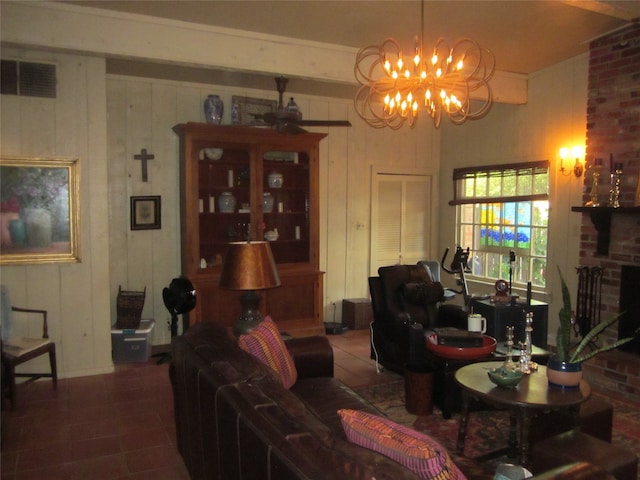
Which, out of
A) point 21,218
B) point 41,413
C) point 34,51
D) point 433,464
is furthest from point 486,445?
point 34,51

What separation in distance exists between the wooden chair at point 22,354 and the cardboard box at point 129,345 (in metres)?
0.59

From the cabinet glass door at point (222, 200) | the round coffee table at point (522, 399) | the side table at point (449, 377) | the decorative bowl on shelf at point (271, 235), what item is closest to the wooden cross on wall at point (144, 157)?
the cabinet glass door at point (222, 200)

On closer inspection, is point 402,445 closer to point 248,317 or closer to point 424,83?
point 248,317

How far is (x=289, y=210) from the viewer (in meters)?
5.75

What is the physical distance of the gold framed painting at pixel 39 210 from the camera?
13.2 ft

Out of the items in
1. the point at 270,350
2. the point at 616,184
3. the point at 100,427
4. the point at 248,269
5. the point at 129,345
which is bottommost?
the point at 100,427

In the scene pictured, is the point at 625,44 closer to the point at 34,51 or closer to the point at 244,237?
the point at 244,237

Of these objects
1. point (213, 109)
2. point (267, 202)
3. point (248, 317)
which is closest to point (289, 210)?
point (267, 202)

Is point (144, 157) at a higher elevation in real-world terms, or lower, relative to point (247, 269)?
higher

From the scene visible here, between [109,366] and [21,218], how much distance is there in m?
1.44

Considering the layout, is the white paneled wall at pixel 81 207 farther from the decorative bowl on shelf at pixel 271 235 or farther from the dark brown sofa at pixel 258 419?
the dark brown sofa at pixel 258 419

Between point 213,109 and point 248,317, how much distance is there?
9.10 ft

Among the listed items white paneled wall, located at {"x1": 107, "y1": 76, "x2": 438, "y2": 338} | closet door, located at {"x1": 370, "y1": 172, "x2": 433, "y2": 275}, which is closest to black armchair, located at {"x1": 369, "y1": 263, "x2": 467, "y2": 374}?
closet door, located at {"x1": 370, "y1": 172, "x2": 433, "y2": 275}

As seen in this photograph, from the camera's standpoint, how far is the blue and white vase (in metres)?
5.16
